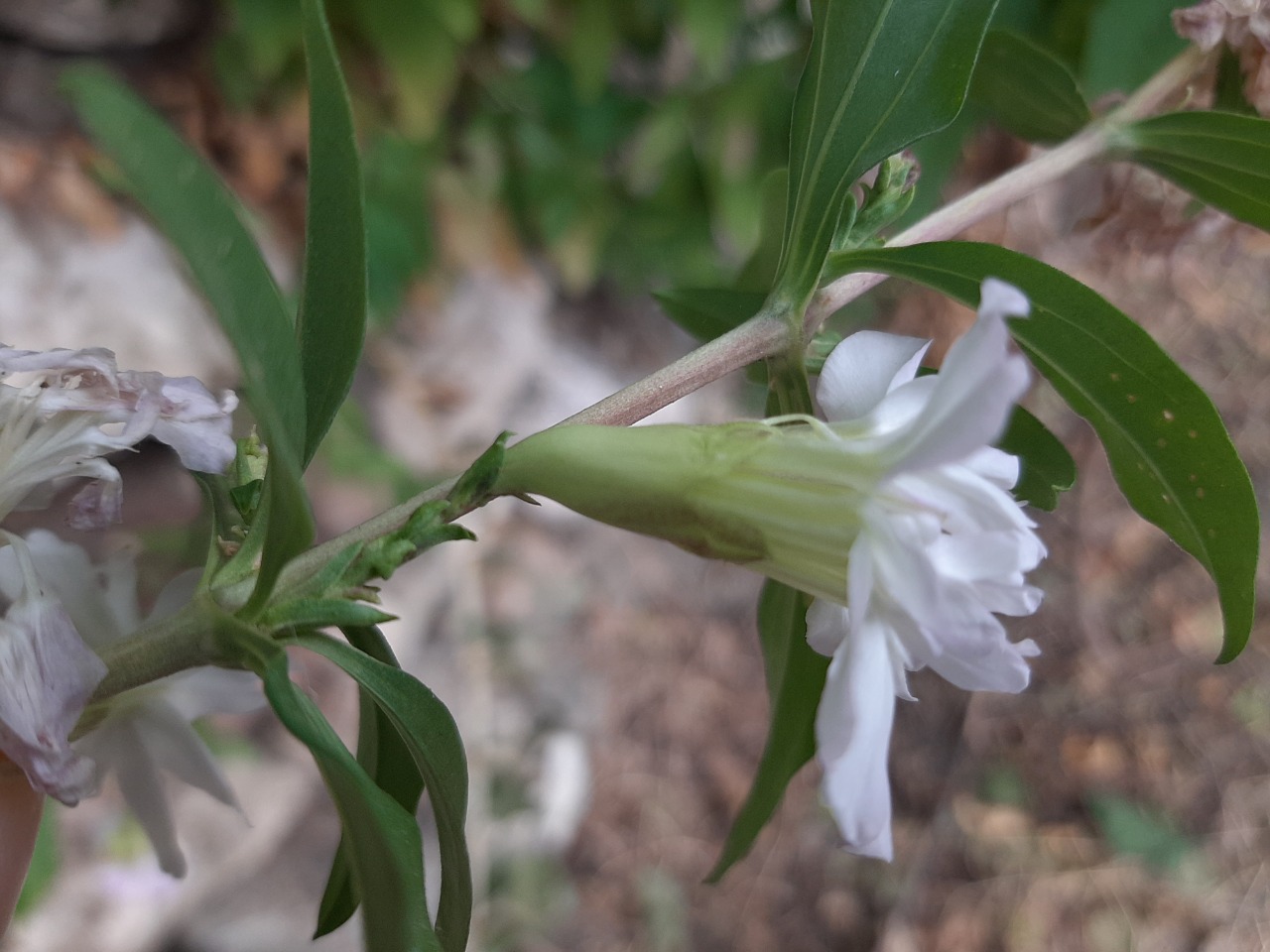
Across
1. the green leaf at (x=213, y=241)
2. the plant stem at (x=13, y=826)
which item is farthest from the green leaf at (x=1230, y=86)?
the plant stem at (x=13, y=826)

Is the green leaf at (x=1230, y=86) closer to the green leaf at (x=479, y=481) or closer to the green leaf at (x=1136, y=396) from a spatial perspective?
the green leaf at (x=1136, y=396)

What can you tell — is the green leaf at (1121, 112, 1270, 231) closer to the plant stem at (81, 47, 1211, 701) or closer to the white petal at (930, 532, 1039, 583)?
the plant stem at (81, 47, 1211, 701)

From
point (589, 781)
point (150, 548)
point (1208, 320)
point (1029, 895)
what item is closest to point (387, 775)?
point (150, 548)

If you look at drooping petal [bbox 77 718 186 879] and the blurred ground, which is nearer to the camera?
drooping petal [bbox 77 718 186 879]

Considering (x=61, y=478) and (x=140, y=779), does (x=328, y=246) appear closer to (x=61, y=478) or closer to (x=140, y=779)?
(x=61, y=478)

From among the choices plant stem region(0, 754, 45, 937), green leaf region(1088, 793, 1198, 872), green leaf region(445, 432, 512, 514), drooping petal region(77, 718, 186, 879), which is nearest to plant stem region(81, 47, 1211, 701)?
green leaf region(445, 432, 512, 514)

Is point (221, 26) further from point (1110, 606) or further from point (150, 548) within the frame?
point (1110, 606)
